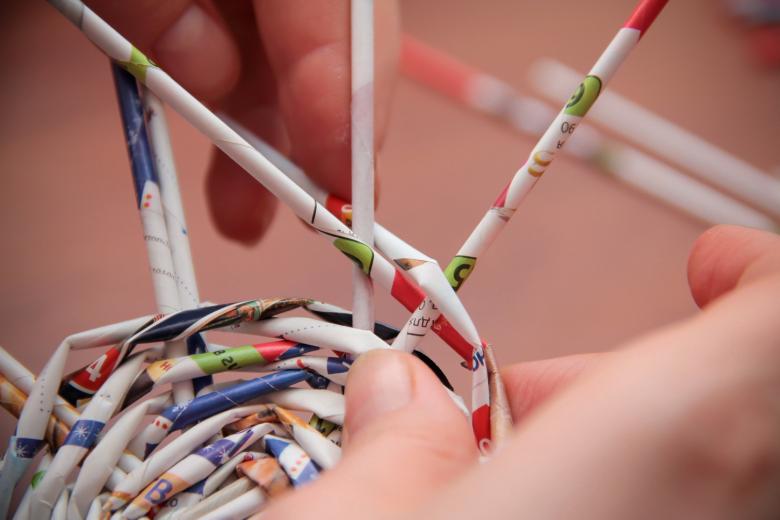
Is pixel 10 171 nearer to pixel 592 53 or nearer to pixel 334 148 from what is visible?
pixel 334 148

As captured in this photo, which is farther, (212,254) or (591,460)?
(212,254)

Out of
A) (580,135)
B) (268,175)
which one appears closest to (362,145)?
(268,175)

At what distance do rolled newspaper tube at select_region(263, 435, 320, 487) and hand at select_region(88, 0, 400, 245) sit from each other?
0.09 m

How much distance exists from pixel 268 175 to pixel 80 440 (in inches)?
3.3

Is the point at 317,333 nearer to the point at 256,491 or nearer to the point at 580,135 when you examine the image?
the point at 256,491

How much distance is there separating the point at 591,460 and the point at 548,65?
45cm

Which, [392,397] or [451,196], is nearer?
[392,397]

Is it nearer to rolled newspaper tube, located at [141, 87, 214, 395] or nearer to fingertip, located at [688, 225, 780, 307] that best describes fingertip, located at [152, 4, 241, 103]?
rolled newspaper tube, located at [141, 87, 214, 395]

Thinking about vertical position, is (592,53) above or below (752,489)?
above

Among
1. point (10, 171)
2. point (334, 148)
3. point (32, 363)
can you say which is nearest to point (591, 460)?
point (334, 148)

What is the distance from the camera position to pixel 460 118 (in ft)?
1.51

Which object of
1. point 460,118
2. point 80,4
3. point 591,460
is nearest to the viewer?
point 591,460

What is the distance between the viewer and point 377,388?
6.0 inches

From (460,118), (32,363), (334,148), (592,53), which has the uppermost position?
(592,53)
